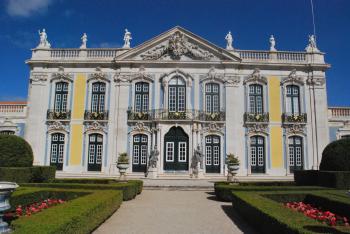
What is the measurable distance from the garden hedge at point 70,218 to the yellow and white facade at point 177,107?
13.2 metres

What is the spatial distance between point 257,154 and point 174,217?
14378 mm

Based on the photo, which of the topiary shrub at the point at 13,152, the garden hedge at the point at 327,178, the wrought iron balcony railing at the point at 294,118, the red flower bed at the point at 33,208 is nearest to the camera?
the red flower bed at the point at 33,208

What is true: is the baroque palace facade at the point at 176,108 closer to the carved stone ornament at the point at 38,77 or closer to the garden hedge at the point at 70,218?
the carved stone ornament at the point at 38,77

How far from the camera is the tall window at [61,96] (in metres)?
22.5

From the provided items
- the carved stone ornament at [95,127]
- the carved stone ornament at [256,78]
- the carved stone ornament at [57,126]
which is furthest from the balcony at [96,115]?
the carved stone ornament at [256,78]

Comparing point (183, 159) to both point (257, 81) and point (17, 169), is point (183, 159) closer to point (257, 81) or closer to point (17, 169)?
point (257, 81)

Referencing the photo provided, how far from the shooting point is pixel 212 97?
22.4 meters

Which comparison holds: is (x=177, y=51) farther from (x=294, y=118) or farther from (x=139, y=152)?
(x=294, y=118)

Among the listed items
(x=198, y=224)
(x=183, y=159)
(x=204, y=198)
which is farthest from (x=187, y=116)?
(x=198, y=224)

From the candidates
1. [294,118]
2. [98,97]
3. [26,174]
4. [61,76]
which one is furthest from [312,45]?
[26,174]

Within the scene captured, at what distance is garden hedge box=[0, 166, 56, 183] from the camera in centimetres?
1301

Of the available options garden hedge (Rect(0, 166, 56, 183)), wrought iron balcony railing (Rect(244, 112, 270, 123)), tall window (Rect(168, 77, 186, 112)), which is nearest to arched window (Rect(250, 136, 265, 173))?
wrought iron balcony railing (Rect(244, 112, 270, 123))

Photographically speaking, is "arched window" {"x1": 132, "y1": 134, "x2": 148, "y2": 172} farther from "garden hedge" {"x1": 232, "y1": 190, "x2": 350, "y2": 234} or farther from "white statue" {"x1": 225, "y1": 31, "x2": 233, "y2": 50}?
"garden hedge" {"x1": 232, "y1": 190, "x2": 350, "y2": 234}

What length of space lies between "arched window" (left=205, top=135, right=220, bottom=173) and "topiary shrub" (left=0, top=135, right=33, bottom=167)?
1097 cm
